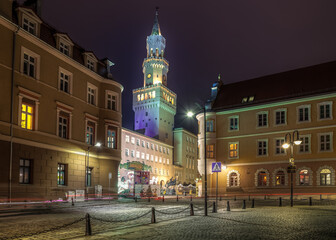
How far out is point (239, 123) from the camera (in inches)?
1922

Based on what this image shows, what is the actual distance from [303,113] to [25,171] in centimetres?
3227

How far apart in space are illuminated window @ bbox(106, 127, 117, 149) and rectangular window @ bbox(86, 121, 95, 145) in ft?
5.73

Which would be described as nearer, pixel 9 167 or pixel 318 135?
pixel 9 167

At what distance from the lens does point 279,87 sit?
4828cm

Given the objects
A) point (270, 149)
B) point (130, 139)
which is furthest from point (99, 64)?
point (130, 139)

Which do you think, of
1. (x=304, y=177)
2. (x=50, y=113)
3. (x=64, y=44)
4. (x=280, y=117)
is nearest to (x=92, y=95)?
(x=64, y=44)

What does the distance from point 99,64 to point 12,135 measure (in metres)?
15.6

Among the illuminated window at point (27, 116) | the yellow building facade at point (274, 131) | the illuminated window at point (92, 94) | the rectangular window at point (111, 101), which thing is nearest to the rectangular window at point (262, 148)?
the yellow building facade at point (274, 131)

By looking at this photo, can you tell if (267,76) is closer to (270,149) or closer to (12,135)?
(270,149)

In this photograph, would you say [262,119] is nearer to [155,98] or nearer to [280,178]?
[280,178]

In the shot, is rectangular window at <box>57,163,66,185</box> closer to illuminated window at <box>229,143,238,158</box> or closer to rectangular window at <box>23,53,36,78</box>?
rectangular window at <box>23,53,36,78</box>

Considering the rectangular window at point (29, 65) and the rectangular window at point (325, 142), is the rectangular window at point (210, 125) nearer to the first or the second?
the rectangular window at point (325, 142)

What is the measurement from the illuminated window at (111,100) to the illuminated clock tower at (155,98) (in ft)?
225

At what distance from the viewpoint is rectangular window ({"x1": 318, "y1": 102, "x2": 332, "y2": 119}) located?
41.7 meters
